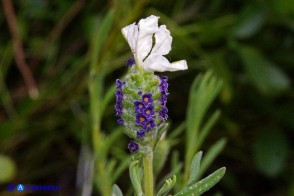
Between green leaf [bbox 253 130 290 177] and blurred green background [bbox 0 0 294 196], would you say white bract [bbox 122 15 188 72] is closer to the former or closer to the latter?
blurred green background [bbox 0 0 294 196]

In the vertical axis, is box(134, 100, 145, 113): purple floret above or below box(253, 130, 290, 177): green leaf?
above

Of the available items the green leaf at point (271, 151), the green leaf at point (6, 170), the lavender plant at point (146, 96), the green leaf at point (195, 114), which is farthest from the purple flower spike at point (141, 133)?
the green leaf at point (271, 151)

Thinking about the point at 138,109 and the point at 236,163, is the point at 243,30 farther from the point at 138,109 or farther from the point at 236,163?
the point at 138,109

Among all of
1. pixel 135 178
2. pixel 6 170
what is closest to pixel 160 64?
pixel 135 178

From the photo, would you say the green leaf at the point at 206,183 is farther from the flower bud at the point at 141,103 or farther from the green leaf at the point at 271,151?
the green leaf at the point at 271,151

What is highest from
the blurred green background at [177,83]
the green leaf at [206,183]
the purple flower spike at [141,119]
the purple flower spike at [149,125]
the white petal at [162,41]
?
the white petal at [162,41]

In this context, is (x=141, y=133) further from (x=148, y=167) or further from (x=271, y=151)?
(x=271, y=151)

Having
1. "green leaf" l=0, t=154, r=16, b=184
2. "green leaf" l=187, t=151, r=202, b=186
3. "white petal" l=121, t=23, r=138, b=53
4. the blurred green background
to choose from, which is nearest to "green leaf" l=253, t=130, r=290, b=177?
the blurred green background

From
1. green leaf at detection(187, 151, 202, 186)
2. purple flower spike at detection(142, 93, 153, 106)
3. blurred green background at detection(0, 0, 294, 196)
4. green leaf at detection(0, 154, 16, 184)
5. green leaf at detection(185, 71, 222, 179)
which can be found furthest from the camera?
blurred green background at detection(0, 0, 294, 196)
